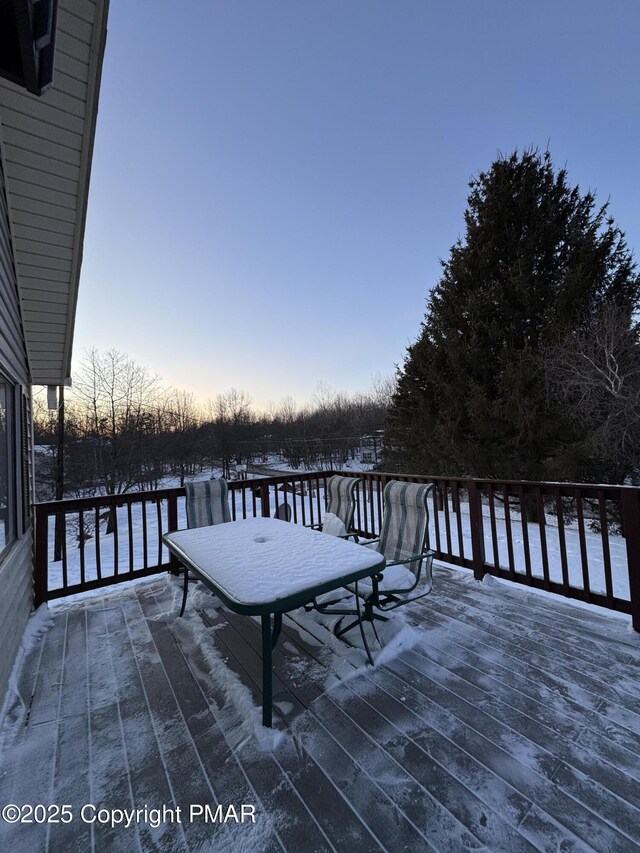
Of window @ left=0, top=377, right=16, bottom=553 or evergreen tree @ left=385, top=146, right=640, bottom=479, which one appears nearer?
window @ left=0, top=377, right=16, bottom=553

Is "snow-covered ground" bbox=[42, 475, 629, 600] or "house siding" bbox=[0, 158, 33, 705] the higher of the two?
"house siding" bbox=[0, 158, 33, 705]

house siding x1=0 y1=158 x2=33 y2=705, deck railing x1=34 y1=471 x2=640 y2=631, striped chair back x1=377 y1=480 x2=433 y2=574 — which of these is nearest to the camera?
house siding x1=0 y1=158 x2=33 y2=705

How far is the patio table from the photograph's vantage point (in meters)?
1.74

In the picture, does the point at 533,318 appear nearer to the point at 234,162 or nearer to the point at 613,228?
the point at 613,228

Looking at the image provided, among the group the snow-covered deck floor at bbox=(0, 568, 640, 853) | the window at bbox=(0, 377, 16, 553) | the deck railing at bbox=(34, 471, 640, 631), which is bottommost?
the snow-covered deck floor at bbox=(0, 568, 640, 853)

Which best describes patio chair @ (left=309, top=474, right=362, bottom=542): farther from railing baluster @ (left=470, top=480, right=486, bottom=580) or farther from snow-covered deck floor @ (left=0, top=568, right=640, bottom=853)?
railing baluster @ (left=470, top=480, right=486, bottom=580)

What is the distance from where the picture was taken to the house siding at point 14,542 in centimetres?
219

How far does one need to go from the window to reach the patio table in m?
1.20

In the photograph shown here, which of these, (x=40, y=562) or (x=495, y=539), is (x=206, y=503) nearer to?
(x=40, y=562)

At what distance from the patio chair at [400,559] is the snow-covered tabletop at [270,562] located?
309mm

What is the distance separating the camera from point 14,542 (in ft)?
9.38

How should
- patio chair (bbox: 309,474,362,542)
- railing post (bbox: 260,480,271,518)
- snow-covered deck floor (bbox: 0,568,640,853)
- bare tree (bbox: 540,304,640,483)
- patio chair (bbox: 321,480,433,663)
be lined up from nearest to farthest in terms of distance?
snow-covered deck floor (bbox: 0,568,640,853), patio chair (bbox: 321,480,433,663), patio chair (bbox: 309,474,362,542), railing post (bbox: 260,480,271,518), bare tree (bbox: 540,304,640,483)

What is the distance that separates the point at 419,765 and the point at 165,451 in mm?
15587

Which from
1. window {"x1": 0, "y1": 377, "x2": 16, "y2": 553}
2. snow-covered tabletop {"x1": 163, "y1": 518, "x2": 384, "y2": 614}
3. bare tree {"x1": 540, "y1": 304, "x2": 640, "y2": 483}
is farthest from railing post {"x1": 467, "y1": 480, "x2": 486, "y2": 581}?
bare tree {"x1": 540, "y1": 304, "x2": 640, "y2": 483}
